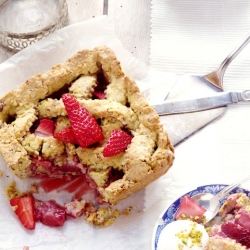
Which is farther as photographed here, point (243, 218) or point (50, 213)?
point (50, 213)

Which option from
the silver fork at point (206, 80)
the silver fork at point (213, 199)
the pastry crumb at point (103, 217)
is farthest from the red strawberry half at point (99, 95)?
the silver fork at point (213, 199)

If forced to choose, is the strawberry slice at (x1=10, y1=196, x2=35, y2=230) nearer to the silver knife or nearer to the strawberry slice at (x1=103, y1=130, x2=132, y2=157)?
the strawberry slice at (x1=103, y1=130, x2=132, y2=157)

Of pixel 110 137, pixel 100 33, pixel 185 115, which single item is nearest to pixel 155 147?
pixel 110 137

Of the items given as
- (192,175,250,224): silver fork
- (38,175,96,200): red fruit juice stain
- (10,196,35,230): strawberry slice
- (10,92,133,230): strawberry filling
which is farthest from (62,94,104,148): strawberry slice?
(192,175,250,224): silver fork

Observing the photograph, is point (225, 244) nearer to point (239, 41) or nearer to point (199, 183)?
point (199, 183)

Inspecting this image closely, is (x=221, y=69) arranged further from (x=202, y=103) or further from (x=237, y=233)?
(x=237, y=233)

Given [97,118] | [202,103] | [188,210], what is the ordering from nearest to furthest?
[188,210] < [97,118] < [202,103]

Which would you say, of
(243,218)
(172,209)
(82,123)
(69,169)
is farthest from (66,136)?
(243,218)
